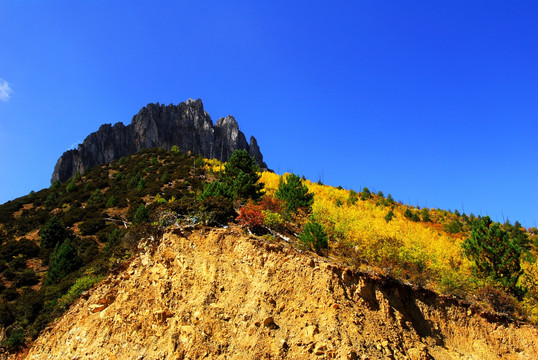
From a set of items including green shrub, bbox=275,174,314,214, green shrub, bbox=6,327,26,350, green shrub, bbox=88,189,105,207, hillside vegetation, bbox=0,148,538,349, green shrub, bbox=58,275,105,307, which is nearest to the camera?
green shrub, bbox=6,327,26,350

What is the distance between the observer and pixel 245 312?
33.0 feet

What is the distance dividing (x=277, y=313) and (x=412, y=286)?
6353mm

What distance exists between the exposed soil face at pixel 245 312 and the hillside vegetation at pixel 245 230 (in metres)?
1.34

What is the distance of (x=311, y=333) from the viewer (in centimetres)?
927

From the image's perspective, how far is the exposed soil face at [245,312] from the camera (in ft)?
30.5

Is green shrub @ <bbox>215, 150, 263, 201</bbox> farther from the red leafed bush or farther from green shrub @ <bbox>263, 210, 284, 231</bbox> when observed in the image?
the red leafed bush

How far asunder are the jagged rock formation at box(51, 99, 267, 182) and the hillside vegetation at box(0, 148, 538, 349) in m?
36.6

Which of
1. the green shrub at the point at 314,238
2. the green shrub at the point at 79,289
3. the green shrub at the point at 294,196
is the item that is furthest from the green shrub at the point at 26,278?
the green shrub at the point at 314,238

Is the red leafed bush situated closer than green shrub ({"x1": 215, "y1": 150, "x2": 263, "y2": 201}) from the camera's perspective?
Yes

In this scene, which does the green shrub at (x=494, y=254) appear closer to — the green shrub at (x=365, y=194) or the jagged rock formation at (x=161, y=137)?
the green shrub at (x=365, y=194)

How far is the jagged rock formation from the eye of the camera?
79.9m

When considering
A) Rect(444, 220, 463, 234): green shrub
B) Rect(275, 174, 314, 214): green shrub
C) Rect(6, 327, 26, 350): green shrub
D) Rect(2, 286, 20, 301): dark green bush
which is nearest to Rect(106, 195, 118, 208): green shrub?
Rect(2, 286, 20, 301): dark green bush

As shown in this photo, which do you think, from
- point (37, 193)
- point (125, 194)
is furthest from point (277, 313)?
point (37, 193)

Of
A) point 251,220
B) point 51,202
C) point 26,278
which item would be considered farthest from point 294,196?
point 51,202
